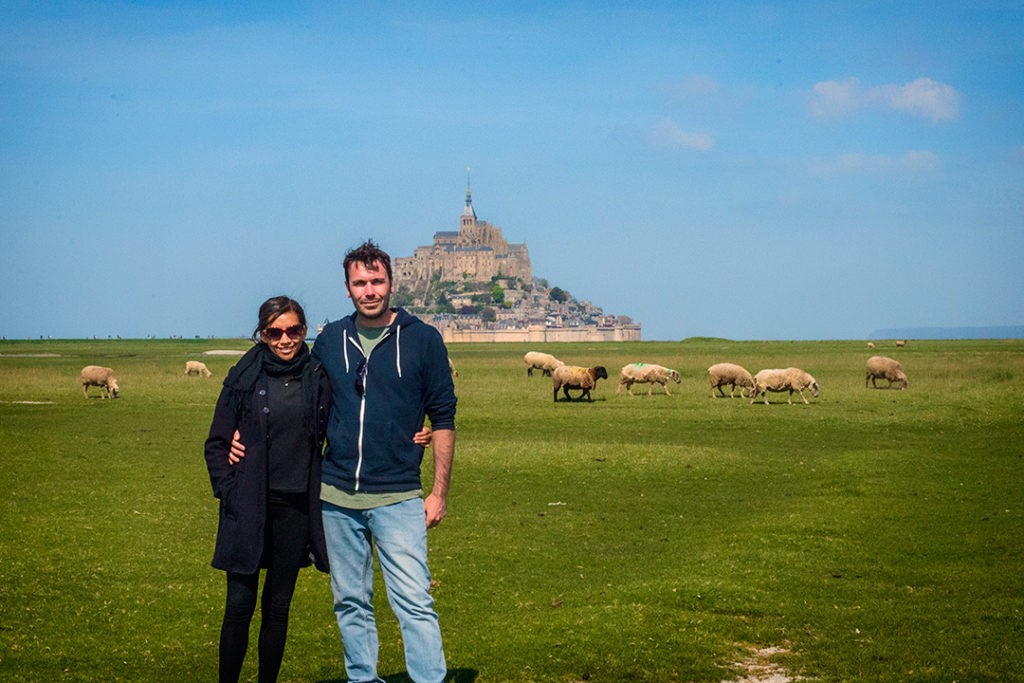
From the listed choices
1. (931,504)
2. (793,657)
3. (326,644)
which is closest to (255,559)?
(326,644)

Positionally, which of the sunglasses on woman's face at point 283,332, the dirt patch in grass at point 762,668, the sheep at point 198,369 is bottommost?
the dirt patch in grass at point 762,668

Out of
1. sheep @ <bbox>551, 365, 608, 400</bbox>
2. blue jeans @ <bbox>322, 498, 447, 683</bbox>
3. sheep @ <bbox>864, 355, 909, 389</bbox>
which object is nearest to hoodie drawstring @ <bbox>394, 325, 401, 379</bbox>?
blue jeans @ <bbox>322, 498, 447, 683</bbox>

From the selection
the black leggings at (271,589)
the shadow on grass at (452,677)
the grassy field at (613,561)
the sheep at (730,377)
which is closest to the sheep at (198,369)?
the sheep at (730,377)

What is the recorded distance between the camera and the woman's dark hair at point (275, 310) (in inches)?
252

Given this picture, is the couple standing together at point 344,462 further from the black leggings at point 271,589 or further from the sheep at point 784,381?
the sheep at point 784,381

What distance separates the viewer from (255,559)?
6.26 metres

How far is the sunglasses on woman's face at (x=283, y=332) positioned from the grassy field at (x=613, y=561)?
9.60 feet

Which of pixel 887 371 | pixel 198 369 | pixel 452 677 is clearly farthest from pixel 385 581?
pixel 198 369

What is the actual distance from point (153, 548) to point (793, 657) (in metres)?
7.49

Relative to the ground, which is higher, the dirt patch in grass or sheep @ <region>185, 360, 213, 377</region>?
sheep @ <region>185, 360, 213, 377</region>

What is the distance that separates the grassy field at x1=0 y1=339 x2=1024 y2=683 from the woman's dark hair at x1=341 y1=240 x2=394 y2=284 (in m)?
3.23

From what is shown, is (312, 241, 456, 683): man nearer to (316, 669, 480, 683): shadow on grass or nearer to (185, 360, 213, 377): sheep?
(316, 669, 480, 683): shadow on grass

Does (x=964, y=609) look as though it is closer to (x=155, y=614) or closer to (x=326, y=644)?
(x=326, y=644)

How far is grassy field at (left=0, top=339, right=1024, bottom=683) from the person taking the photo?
8.59 metres
